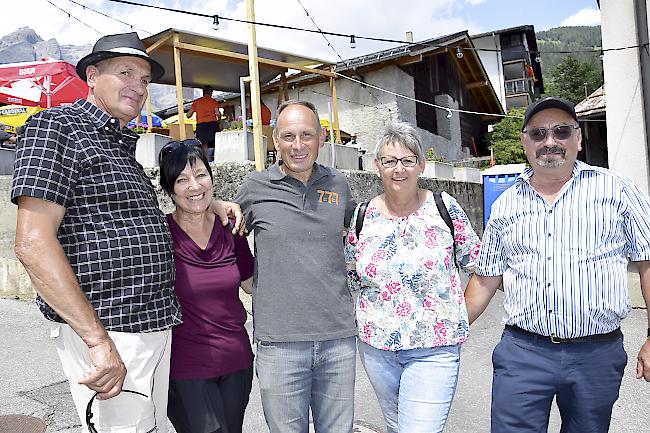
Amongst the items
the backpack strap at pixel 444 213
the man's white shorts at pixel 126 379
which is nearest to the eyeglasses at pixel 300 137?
the backpack strap at pixel 444 213

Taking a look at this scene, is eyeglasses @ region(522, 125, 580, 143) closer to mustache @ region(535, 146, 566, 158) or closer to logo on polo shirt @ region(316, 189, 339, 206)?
mustache @ region(535, 146, 566, 158)

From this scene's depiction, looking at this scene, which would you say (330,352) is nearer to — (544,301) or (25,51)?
(544,301)

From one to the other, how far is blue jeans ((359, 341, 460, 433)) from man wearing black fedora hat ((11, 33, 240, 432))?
3.33 feet

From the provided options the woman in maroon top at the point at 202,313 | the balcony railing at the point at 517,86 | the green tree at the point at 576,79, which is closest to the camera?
the woman in maroon top at the point at 202,313

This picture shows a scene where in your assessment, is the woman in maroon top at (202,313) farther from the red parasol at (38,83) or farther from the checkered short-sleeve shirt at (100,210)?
the red parasol at (38,83)

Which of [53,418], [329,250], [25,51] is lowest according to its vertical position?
[53,418]

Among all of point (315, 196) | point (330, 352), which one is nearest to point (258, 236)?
point (315, 196)

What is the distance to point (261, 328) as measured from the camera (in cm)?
259

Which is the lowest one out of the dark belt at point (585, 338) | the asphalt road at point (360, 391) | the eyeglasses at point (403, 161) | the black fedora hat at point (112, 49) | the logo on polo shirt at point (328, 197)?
the asphalt road at point (360, 391)

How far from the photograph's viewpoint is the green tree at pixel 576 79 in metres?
42.7

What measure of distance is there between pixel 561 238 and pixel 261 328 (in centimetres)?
146

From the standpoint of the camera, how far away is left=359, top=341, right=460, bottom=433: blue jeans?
2.51 m

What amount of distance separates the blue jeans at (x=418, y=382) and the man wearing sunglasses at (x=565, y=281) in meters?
0.32

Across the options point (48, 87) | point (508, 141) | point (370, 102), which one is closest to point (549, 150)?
point (48, 87)
